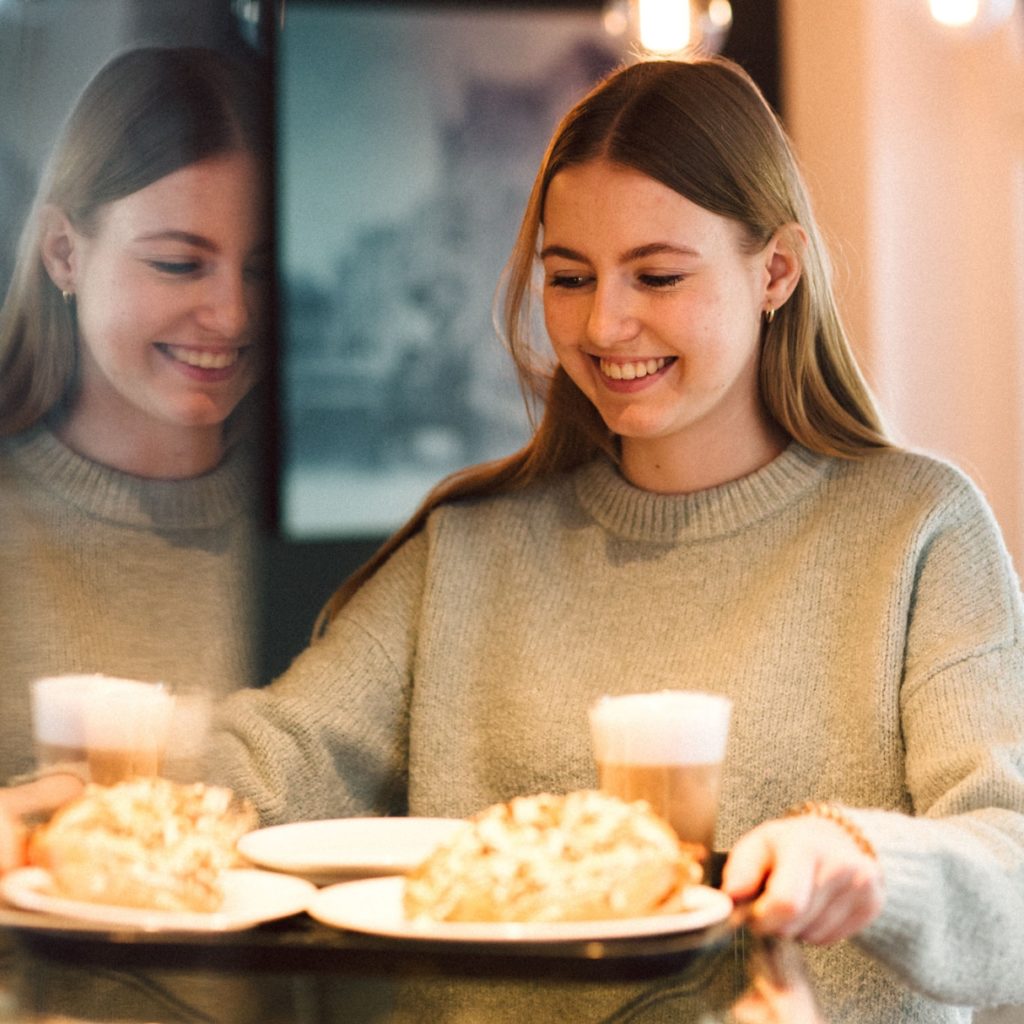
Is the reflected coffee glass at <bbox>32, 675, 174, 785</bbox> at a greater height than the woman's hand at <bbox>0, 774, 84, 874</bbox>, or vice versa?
the reflected coffee glass at <bbox>32, 675, 174, 785</bbox>

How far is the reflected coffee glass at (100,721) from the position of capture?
0.41 m

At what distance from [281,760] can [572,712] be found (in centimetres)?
27

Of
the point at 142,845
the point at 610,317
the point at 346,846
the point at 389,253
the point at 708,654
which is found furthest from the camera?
the point at 389,253

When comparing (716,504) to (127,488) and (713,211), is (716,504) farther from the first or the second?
(127,488)

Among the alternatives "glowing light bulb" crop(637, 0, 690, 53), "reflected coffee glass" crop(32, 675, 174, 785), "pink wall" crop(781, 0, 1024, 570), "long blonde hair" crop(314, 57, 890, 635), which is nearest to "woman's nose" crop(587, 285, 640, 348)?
"long blonde hair" crop(314, 57, 890, 635)

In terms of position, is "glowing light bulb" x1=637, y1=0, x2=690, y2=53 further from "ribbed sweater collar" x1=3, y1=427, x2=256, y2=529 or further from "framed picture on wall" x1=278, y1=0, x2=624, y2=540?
"ribbed sweater collar" x1=3, y1=427, x2=256, y2=529

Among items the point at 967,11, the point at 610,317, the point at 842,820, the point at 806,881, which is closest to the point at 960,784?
the point at 842,820

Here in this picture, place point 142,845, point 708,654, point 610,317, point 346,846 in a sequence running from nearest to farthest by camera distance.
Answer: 1. point 142,845
2. point 346,846
3. point 610,317
4. point 708,654

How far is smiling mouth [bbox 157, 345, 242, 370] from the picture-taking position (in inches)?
15.3

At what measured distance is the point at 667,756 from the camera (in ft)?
2.52

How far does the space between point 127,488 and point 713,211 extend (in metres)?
0.90

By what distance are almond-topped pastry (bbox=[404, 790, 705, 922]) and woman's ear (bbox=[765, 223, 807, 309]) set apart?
741 millimetres

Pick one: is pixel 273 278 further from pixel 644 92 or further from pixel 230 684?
pixel 644 92

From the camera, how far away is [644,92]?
4.09ft
